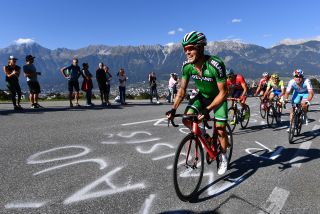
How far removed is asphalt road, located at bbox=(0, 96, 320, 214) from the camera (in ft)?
14.2

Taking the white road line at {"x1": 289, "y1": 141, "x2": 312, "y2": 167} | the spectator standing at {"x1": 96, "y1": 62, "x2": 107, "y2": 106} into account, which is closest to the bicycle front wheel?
the white road line at {"x1": 289, "y1": 141, "x2": 312, "y2": 167}

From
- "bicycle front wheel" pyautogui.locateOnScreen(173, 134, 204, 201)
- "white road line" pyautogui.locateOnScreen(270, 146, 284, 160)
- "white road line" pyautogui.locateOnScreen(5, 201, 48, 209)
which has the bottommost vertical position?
"white road line" pyautogui.locateOnScreen(270, 146, 284, 160)

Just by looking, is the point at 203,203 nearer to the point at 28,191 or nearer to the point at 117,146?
the point at 28,191

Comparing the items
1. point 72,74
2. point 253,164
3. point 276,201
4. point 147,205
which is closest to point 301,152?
point 253,164

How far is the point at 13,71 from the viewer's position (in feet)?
44.3

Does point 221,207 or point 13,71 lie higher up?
point 13,71

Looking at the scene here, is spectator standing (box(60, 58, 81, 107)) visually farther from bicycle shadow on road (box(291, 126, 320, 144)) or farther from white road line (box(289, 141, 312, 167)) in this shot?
white road line (box(289, 141, 312, 167))

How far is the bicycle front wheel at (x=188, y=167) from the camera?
4570 mm

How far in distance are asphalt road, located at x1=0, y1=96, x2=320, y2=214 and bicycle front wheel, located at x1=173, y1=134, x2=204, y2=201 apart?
17 centimetres

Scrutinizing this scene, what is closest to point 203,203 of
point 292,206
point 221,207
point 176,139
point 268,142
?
point 221,207

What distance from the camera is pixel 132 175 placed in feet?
18.1

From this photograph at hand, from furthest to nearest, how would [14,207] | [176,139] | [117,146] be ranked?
1. [176,139]
2. [117,146]
3. [14,207]

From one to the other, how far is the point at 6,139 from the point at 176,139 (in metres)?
4.25

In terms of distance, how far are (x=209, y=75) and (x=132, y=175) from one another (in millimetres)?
2095
